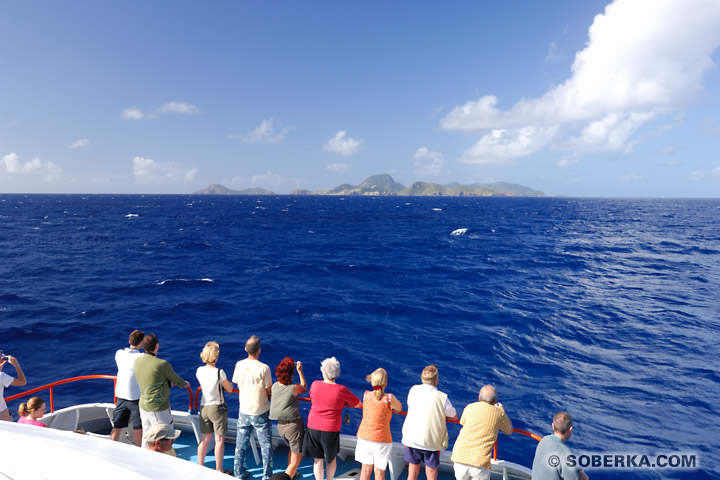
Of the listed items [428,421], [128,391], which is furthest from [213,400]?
[428,421]

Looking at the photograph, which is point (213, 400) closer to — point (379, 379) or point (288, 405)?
point (288, 405)

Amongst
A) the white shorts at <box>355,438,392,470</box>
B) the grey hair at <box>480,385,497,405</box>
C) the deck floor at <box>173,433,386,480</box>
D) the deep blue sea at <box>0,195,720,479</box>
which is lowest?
the deep blue sea at <box>0,195,720,479</box>

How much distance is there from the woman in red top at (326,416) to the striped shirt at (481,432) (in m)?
1.63

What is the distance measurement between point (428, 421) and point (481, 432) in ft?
2.45

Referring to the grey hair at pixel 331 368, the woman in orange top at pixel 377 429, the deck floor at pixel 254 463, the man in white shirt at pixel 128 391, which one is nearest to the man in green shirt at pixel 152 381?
the man in white shirt at pixel 128 391

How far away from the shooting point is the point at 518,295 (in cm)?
3088

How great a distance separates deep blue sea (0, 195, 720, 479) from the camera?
50.0 ft

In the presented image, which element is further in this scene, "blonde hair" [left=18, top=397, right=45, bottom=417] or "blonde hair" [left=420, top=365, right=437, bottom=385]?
"blonde hair" [left=18, top=397, right=45, bottom=417]

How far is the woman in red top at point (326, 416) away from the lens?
19.3ft

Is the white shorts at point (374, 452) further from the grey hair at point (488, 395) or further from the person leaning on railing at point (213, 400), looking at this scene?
the person leaning on railing at point (213, 400)

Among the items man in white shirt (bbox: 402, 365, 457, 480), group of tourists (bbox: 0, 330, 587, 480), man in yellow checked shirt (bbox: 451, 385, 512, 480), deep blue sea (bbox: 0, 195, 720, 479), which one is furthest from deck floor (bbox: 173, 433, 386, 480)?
deep blue sea (bbox: 0, 195, 720, 479)

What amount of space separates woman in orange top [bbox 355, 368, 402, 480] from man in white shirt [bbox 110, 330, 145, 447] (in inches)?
156

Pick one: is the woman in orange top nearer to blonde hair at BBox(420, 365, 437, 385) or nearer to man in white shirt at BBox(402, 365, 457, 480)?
man in white shirt at BBox(402, 365, 457, 480)

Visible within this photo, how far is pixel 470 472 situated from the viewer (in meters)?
5.49
